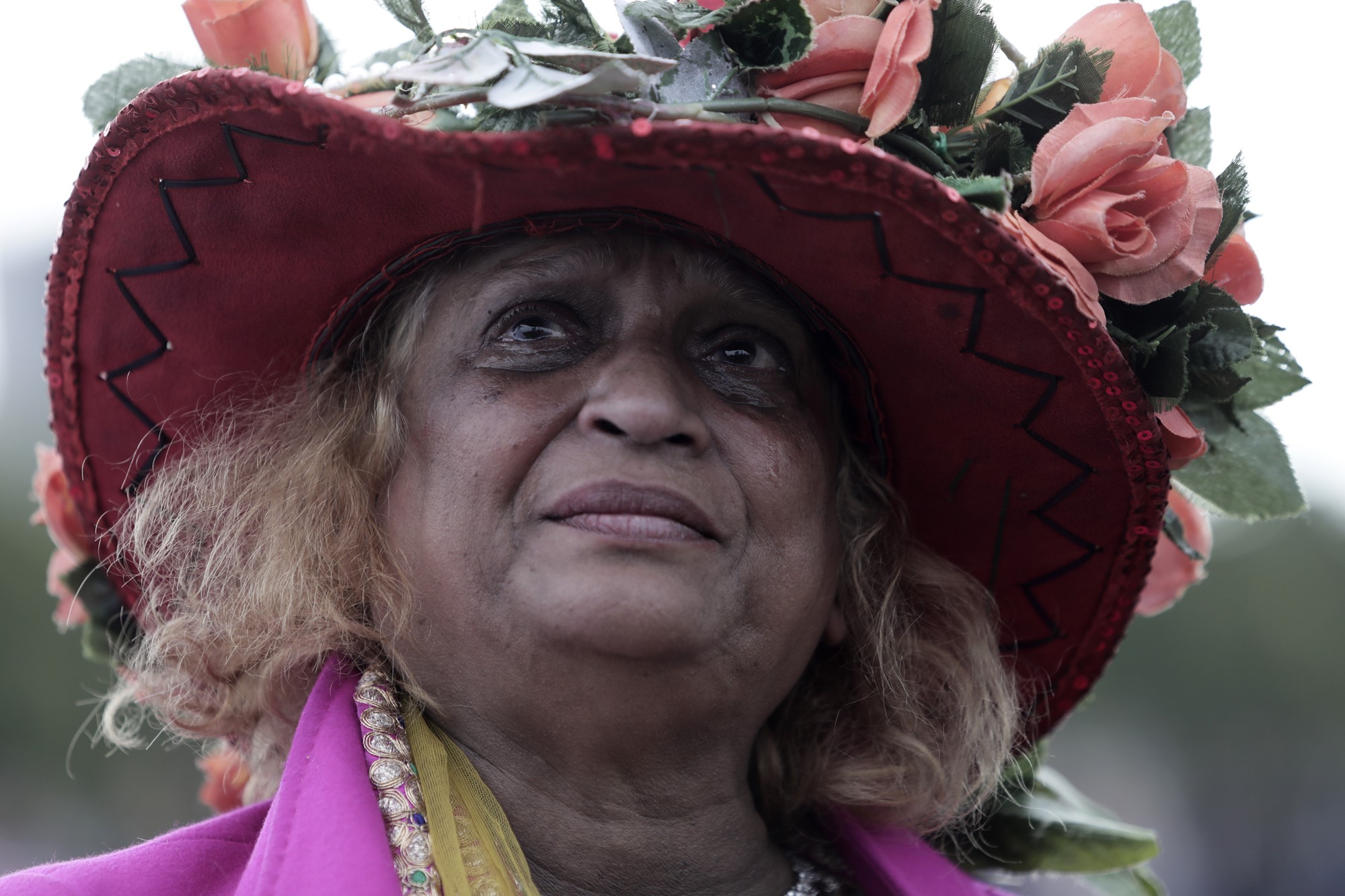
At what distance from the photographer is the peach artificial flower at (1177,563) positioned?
2.54 m

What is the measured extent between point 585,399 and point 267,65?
2.73 ft

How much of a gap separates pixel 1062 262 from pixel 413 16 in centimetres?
110

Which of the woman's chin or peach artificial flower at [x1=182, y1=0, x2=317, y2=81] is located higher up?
peach artificial flower at [x1=182, y1=0, x2=317, y2=81]

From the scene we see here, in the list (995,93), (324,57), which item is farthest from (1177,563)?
(324,57)

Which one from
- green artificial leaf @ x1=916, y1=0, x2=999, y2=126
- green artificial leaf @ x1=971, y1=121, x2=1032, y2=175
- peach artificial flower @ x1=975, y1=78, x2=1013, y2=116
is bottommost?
green artificial leaf @ x1=971, y1=121, x2=1032, y2=175

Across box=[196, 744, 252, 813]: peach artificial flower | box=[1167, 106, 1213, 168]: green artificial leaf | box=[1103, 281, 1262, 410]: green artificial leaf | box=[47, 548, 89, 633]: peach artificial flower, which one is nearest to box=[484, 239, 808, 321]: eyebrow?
box=[1103, 281, 1262, 410]: green artificial leaf

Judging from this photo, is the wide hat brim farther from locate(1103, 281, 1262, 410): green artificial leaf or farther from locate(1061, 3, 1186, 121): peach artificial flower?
locate(1061, 3, 1186, 121): peach artificial flower

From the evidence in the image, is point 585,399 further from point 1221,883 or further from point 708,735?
point 1221,883

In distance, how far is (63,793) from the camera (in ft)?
47.7

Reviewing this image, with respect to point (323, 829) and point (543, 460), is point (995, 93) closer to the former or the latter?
point (543, 460)

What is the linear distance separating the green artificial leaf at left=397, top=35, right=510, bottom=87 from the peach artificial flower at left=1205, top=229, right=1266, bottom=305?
136cm

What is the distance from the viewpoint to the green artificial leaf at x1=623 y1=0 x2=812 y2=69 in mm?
1653

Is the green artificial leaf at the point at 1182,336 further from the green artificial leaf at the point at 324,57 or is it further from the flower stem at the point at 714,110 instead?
the green artificial leaf at the point at 324,57

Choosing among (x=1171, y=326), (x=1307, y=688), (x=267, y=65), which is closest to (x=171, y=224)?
(x=267, y=65)
